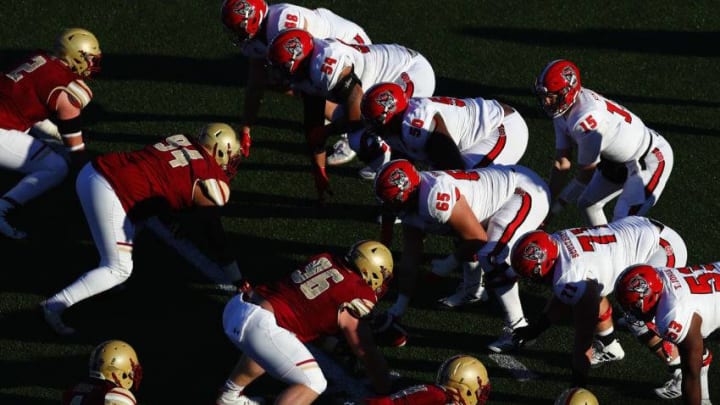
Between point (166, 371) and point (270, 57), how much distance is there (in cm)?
254

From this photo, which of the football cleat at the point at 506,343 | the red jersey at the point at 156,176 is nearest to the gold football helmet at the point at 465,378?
the football cleat at the point at 506,343

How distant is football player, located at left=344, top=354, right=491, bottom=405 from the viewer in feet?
22.7

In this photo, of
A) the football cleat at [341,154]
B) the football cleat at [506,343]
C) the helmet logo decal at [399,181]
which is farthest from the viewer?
the football cleat at [341,154]

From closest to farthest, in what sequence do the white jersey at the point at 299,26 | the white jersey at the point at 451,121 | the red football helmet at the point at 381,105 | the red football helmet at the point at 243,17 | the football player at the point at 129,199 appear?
the football player at the point at 129,199 < the red football helmet at the point at 381,105 < the white jersey at the point at 451,121 < the red football helmet at the point at 243,17 < the white jersey at the point at 299,26

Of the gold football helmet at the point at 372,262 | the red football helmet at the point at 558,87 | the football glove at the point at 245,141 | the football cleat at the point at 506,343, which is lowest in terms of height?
the football cleat at the point at 506,343

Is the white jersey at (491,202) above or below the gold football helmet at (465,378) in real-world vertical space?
above

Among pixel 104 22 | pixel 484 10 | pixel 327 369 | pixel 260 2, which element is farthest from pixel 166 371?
pixel 484 10

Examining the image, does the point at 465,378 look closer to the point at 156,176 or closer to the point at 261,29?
the point at 156,176

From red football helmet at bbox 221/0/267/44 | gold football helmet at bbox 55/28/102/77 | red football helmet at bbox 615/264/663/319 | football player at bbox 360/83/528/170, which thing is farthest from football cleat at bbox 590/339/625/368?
gold football helmet at bbox 55/28/102/77

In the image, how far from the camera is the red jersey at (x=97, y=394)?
681 cm

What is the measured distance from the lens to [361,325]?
7.53 metres

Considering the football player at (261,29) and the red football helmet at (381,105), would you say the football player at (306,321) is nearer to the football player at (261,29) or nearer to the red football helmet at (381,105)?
the red football helmet at (381,105)

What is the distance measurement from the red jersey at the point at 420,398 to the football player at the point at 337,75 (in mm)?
2747

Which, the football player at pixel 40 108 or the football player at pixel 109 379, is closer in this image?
the football player at pixel 109 379
